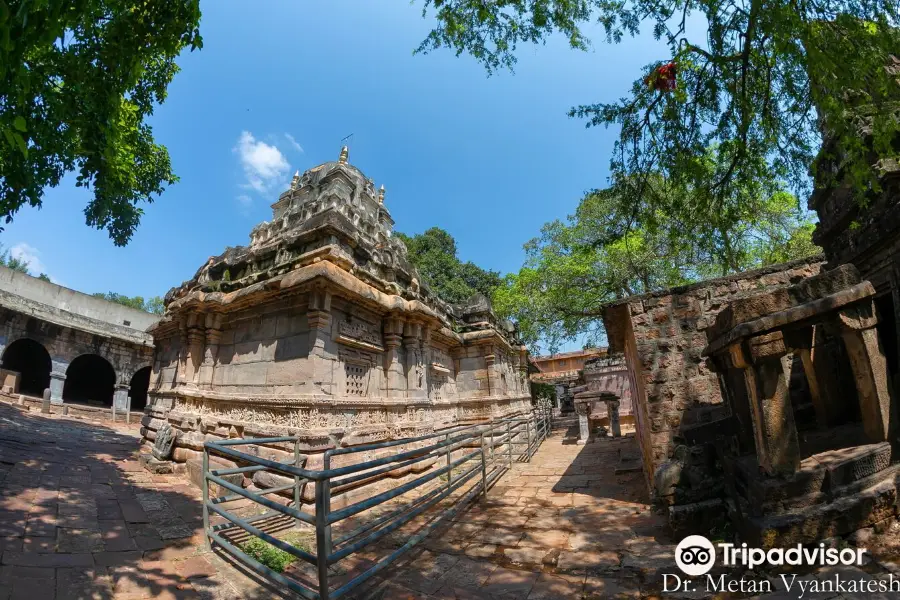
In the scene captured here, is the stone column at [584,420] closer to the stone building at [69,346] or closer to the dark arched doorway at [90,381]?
the stone building at [69,346]

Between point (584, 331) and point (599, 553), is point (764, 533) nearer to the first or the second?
point (599, 553)

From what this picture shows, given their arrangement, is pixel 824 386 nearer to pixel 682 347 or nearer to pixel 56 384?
pixel 682 347

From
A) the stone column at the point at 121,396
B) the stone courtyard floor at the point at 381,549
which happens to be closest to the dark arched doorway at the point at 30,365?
the stone column at the point at 121,396

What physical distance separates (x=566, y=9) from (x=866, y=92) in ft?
11.2

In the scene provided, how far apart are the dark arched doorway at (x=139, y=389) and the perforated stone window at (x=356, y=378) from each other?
2151 cm

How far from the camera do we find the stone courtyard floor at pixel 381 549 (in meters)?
2.77

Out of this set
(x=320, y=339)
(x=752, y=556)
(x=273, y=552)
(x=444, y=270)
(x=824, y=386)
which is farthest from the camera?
(x=444, y=270)

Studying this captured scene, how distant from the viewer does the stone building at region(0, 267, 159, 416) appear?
15.9 m

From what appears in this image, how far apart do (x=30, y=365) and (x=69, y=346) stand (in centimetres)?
583

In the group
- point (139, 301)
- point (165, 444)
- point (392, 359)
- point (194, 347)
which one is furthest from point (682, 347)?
point (139, 301)

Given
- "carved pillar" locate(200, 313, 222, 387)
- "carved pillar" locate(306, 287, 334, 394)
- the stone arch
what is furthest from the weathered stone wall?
the stone arch

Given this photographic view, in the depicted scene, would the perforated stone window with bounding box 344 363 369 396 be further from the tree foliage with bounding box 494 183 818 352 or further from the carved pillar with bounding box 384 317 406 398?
the tree foliage with bounding box 494 183 818 352

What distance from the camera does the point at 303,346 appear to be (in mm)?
5883

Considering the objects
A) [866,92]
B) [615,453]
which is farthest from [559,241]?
[866,92]
